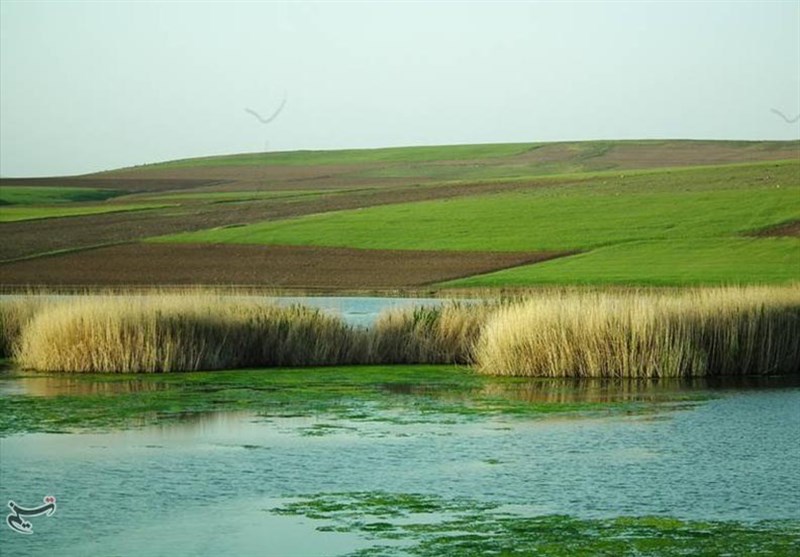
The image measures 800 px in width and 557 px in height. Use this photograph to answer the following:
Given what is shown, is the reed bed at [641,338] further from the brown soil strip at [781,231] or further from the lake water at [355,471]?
the brown soil strip at [781,231]

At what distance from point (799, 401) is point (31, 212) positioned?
65.3 meters

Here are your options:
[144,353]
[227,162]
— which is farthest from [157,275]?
[227,162]

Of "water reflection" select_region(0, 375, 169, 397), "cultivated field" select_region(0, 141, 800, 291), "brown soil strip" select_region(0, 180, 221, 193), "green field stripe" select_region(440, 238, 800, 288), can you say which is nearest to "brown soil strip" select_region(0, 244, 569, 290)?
"cultivated field" select_region(0, 141, 800, 291)

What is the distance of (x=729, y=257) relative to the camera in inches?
2012

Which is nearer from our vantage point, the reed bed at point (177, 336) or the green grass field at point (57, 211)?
the reed bed at point (177, 336)

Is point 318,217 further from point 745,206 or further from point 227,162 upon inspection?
point 227,162

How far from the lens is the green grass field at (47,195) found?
3676 inches

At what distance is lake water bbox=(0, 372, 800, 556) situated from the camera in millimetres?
12820

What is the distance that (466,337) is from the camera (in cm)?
2738

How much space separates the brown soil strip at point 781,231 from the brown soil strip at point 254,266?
824 centimetres

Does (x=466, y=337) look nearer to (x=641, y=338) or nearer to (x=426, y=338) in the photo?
(x=426, y=338)

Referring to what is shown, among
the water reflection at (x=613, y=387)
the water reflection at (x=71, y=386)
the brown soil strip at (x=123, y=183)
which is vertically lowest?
the water reflection at (x=613, y=387)

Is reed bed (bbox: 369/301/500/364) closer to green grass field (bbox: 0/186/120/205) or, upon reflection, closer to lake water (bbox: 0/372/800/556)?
lake water (bbox: 0/372/800/556)

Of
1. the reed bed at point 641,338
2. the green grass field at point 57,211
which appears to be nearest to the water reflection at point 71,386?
the reed bed at point 641,338
